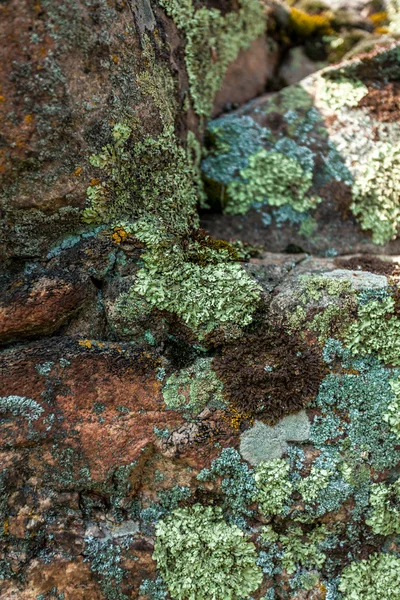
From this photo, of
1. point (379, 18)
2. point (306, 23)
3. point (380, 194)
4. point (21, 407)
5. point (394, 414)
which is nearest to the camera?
point (21, 407)

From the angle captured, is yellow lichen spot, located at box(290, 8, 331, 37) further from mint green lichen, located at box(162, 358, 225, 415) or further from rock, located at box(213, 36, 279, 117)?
mint green lichen, located at box(162, 358, 225, 415)

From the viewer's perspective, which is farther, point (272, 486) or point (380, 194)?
point (380, 194)

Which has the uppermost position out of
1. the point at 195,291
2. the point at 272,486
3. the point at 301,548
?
the point at 195,291

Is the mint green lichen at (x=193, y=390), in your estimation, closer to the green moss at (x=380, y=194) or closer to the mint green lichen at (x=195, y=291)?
the mint green lichen at (x=195, y=291)

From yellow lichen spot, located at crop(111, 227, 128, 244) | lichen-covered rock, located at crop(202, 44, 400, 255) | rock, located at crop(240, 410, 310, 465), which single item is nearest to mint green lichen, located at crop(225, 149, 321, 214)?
lichen-covered rock, located at crop(202, 44, 400, 255)

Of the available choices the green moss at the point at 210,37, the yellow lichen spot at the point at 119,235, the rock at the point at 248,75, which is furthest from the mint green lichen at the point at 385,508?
the rock at the point at 248,75

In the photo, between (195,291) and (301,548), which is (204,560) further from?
(195,291)

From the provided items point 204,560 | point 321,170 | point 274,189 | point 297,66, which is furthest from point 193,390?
point 297,66

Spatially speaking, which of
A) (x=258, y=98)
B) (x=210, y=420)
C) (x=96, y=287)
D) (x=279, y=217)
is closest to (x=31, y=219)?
(x=96, y=287)
